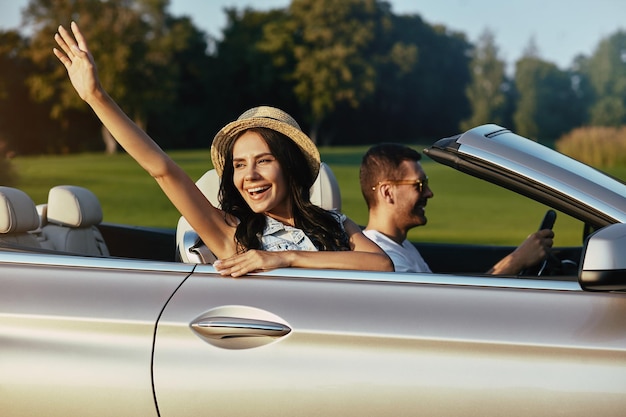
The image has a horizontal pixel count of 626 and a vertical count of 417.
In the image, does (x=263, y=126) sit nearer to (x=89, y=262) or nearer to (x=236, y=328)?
(x=89, y=262)

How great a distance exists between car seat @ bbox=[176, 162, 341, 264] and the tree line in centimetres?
3784

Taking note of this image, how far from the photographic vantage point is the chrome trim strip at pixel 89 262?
248cm

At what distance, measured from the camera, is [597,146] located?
26.3 metres

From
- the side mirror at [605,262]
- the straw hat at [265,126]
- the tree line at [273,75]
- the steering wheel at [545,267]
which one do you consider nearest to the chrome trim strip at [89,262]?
the straw hat at [265,126]

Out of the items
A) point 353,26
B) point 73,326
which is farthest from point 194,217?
point 353,26

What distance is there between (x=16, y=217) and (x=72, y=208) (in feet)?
1.96

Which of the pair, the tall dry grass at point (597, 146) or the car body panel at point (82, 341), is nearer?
the car body panel at point (82, 341)

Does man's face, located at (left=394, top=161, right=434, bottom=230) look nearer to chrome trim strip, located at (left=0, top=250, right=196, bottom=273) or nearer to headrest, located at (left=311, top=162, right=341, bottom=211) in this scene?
headrest, located at (left=311, top=162, right=341, bottom=211)

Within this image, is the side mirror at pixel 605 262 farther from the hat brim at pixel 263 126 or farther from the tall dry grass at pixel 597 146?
the tall dry grass at pixel 597 146

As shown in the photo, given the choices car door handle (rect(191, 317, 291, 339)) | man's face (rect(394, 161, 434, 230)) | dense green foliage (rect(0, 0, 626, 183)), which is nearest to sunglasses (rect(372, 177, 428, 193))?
man's face (rect(394, 161, 434, 230))

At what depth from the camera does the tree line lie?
4381 cm

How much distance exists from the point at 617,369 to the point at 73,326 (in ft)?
4.24

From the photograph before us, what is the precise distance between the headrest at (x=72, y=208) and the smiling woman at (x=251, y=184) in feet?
2.49

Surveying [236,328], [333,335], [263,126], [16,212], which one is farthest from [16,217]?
[333,335]
